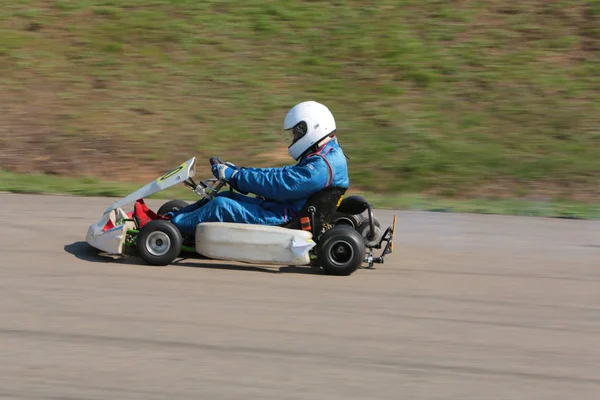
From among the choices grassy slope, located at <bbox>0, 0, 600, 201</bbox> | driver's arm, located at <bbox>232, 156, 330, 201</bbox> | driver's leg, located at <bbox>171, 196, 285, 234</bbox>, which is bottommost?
driver's leg, located at <bbox>171, 196, 285, 234</bbox>

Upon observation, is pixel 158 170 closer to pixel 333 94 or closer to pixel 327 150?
pixel 333 94

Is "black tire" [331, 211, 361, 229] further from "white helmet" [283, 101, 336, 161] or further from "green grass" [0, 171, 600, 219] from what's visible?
"green grass" [0, 171, 600, 219]

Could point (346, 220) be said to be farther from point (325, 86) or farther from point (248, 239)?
point (325, 86)

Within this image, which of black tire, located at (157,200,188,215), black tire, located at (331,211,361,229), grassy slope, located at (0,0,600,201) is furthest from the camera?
grassy slope, located at (0,0,600,201)

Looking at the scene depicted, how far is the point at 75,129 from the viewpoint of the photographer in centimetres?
1258

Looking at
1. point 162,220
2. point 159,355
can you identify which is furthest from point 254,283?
point 159,355

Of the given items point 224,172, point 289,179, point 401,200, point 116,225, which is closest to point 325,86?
point 401,200

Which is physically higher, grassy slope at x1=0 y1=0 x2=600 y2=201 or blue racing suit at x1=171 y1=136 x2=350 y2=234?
grassy slope at x1=0 y1=0 x2=600 y2=201

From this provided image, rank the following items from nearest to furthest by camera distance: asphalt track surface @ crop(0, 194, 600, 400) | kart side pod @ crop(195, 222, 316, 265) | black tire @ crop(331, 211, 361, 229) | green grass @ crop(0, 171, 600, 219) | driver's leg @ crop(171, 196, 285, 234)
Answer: asphalt track surface @ crop(0, 194, 600, 400) < kart side pod @ crop(195, 222, 316, 265) < driver's leg @ crop(171, 196, 285, 234) < black tire @ crop(331, 211, 361, 229) < green grass @ crop(0, 171, 600, 219)

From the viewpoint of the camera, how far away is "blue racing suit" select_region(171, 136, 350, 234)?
666cm

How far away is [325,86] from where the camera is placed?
1416cm

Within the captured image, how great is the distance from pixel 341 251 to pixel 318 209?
0.38 metres

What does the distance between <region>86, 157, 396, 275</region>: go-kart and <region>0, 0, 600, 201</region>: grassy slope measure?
445 cm

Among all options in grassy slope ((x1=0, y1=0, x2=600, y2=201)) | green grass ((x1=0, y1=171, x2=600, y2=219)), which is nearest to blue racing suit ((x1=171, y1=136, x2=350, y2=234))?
green grass ((x1=0, y1=171, x2=600, y2=219))
